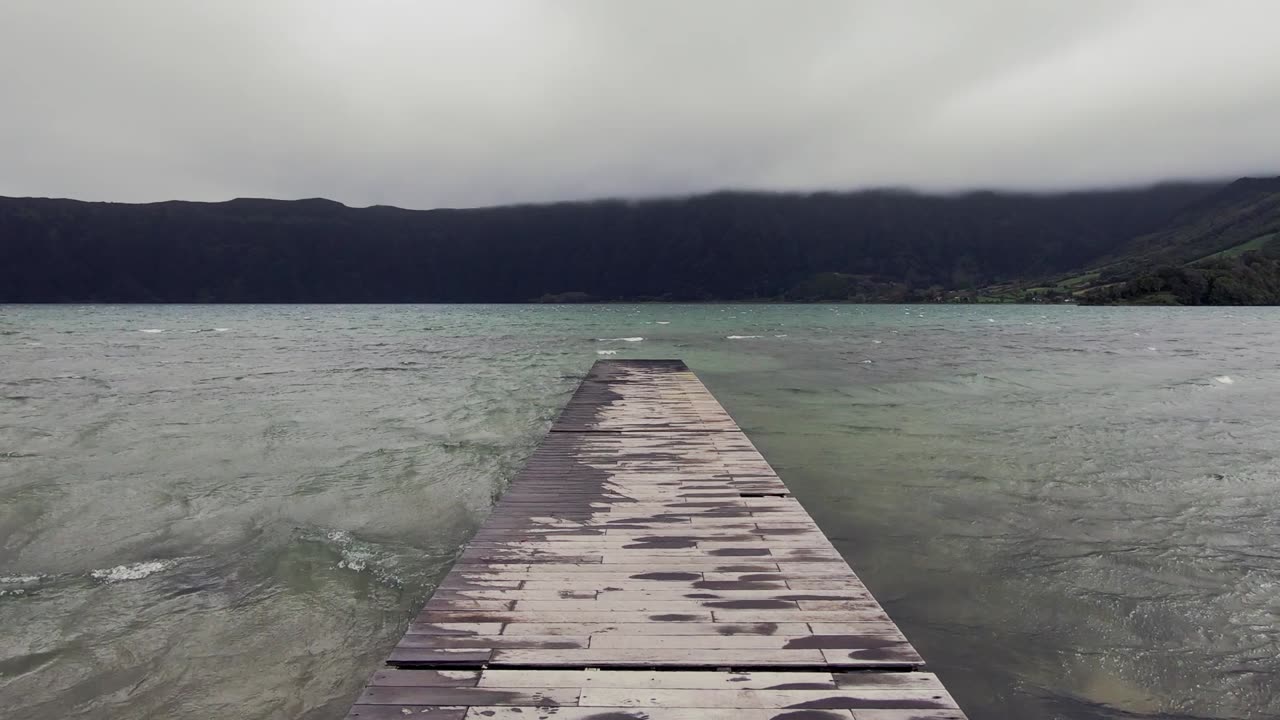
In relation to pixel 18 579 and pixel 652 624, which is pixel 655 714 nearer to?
pixel 652 624

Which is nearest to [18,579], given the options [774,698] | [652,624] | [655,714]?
[652,624]

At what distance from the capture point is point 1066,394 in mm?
22188

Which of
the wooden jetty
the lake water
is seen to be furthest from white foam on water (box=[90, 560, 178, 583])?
the wooden jetty

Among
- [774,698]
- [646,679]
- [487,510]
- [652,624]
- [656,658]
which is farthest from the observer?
[487,510]

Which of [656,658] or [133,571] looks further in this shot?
[133,571]

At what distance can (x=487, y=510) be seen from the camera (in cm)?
1039

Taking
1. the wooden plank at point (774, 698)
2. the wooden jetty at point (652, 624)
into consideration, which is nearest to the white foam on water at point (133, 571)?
the wooden jetty at point (652, 624)

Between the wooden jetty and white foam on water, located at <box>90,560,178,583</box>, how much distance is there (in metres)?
4.72

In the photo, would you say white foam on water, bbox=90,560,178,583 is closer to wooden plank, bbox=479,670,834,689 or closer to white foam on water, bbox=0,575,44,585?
white foam on water, bbox=0,575,44,585

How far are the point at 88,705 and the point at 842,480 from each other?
35.5ft

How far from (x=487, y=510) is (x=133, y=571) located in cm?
471

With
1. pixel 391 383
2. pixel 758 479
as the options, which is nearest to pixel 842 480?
pixel 758 479

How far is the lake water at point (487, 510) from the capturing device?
5652mm

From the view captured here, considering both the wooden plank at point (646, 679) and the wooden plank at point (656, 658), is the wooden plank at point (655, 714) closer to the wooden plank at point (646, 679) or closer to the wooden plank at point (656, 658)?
the wooden plank at point (646, 679)
